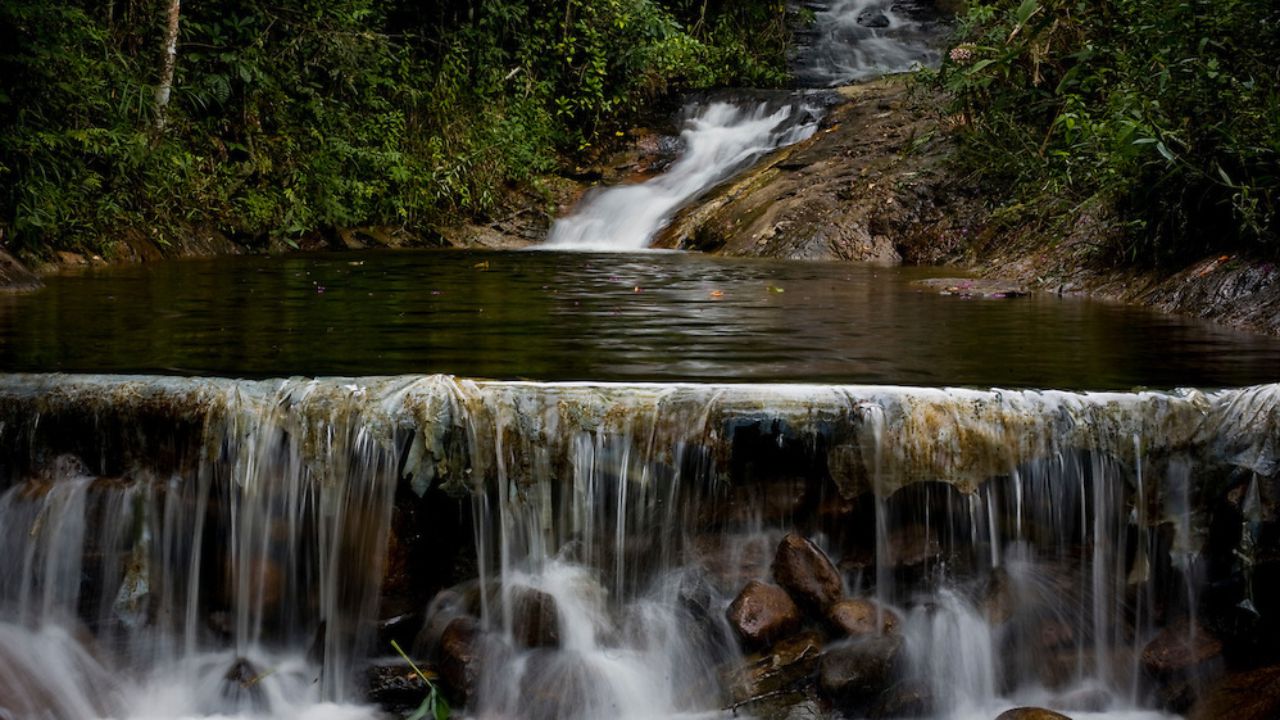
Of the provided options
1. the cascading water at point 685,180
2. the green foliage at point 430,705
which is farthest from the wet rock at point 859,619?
the cascading water at point 685,180

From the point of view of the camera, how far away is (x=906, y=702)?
3.69 m

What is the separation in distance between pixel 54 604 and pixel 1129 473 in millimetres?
3943

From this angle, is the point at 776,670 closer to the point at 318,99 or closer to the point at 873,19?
the point at 318,99

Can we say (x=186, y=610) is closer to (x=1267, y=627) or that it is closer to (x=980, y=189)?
(x=1267, y=627)

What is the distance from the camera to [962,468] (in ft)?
13.0

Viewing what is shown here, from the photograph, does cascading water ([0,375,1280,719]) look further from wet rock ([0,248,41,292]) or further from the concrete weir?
wet rock ([0,248,41,292])

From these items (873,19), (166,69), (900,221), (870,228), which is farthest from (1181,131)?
(873,19)

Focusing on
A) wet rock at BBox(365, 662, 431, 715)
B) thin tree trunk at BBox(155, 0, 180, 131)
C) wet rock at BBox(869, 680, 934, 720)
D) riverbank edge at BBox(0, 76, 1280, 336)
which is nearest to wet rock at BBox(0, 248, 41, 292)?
riverbank edge at BBox(0, 76, 1280, 336)

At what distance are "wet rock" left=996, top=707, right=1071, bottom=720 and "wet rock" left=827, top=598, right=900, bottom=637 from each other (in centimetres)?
50

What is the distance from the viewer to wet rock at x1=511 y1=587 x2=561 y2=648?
3805mm

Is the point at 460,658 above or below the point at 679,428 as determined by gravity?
below

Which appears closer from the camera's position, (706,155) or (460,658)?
(460,658)

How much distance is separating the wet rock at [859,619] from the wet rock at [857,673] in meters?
0.04

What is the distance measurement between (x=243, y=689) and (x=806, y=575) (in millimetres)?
1998
